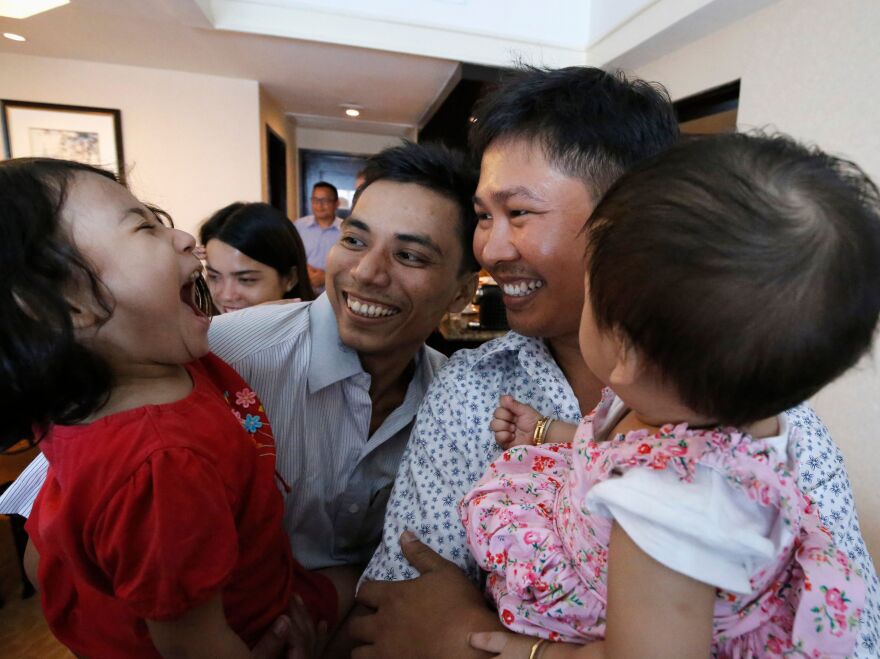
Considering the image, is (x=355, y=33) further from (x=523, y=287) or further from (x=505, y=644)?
(x=505, y=644)

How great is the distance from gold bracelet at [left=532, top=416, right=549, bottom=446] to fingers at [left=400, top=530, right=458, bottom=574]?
29 centimetres

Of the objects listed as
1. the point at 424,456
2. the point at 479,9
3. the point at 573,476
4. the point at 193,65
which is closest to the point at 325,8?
the point at 479,9

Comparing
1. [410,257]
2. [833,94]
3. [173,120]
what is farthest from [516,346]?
[173,120]

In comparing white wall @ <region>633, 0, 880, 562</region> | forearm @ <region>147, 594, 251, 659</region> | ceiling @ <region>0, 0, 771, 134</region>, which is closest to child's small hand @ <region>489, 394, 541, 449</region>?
forearm @ <region>147, 594, 251, 659</region>

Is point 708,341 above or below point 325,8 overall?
below

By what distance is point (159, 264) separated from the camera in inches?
34.5

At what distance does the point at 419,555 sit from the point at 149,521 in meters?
0.50

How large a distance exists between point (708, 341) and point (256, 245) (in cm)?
226

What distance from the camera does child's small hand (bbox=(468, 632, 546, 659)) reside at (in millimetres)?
745

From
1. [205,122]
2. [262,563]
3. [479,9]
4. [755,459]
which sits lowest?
[262,563]

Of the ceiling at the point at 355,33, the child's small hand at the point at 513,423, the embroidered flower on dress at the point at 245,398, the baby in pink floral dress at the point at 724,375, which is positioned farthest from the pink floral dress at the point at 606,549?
the ceiling at the point at 355,33

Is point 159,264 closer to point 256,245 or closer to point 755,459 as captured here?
point 755,459

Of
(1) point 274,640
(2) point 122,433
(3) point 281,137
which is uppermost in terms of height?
(3) point 281,137

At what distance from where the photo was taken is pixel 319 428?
4.45ft
